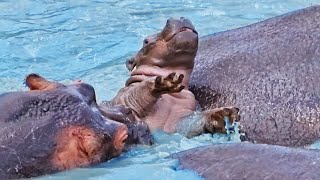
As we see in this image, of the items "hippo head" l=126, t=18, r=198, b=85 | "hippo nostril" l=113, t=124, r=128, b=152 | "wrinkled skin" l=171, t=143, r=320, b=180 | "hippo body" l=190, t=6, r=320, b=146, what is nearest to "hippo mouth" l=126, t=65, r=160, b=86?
"hippo head" l=126, t=18, r=198, b=85

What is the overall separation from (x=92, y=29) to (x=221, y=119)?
4.42 meters

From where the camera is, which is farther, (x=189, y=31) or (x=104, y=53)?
(x=104, y=53)

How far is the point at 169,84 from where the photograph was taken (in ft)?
14.9

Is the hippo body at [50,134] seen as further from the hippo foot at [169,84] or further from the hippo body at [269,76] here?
the hippo body at [269,76]

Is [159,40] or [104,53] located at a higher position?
[159,40]

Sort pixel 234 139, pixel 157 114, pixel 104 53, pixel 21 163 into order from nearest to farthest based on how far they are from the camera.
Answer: pixel 21 163, pixel 234 139, pixel 157 114, pixel 104 53

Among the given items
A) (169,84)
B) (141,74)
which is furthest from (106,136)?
(141,74)

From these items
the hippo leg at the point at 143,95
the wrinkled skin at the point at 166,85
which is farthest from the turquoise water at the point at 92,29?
the hippo leg at the point at 143,95

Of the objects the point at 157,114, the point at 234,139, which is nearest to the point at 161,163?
the point at 234,139

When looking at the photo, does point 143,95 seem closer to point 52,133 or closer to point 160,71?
point 160,71

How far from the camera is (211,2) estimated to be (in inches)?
387

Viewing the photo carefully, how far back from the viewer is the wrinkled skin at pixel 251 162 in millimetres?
3182

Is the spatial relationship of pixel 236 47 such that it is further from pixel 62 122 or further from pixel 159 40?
pixel 62 122

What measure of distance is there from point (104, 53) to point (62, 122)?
4.38 meters
